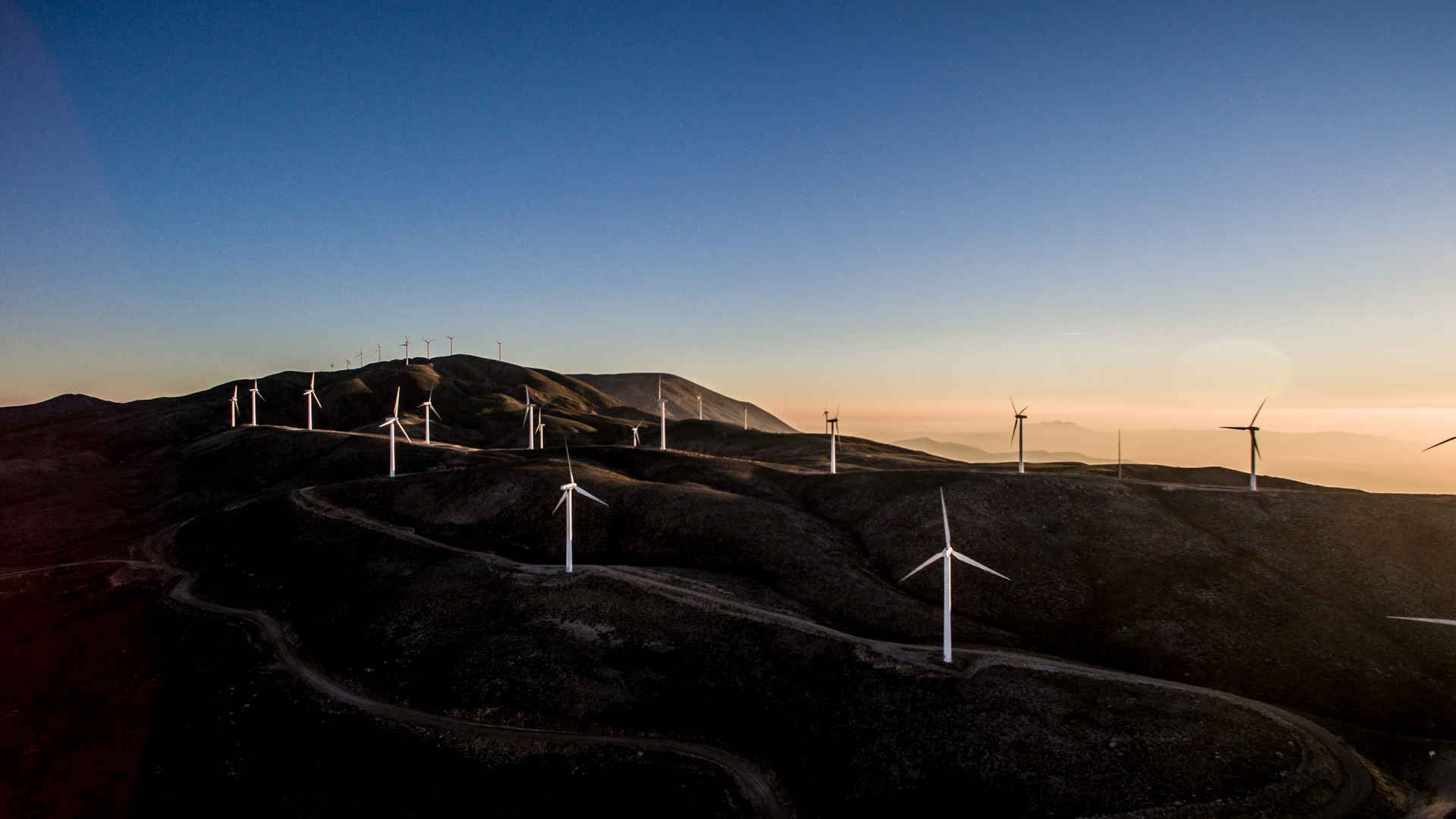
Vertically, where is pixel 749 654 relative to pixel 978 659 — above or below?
below

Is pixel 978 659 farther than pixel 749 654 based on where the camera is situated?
No

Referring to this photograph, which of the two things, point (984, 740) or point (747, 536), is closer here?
point (984, 740)

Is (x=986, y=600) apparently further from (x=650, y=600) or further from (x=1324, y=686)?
(x=650, y=600)

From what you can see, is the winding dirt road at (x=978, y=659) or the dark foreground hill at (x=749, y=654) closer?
the winding dirt road at (x=978, y=659)

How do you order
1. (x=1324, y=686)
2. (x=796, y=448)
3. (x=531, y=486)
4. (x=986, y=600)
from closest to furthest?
(x=1324, y=686)
(x=986, y=600)
(x=531, y=486)
(x=796, y=448)

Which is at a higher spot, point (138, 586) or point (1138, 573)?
point (1138, 573)

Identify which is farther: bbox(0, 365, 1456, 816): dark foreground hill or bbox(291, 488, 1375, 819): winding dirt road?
bbox(0, 365, 1456, 816): dark foreground hill

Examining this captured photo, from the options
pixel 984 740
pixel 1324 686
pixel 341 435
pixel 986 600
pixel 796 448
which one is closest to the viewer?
pixel 984 740

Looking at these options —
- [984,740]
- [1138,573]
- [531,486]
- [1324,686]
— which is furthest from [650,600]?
[1324,686]
